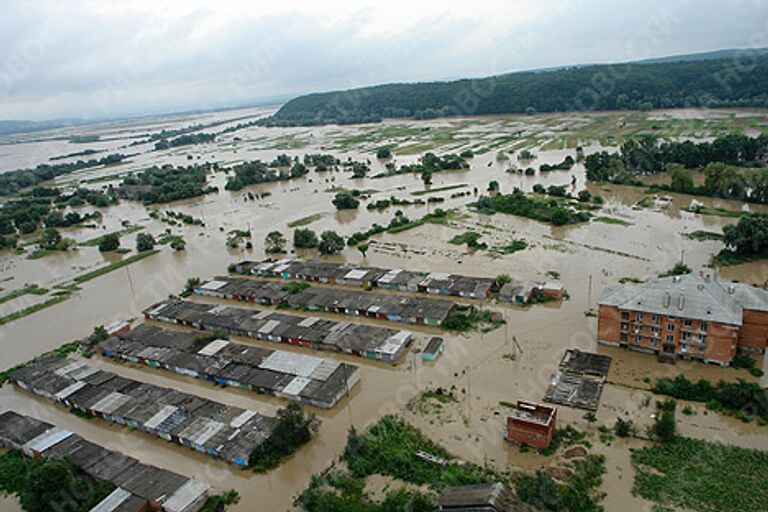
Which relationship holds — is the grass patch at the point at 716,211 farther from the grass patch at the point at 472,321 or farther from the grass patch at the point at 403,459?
the grass patch at the point at 403,459

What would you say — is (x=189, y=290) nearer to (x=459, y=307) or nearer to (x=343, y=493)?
(x=459, y=307)

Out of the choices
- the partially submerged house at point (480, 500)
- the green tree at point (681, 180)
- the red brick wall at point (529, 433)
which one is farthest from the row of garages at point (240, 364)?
the green tree at point (681, 180)


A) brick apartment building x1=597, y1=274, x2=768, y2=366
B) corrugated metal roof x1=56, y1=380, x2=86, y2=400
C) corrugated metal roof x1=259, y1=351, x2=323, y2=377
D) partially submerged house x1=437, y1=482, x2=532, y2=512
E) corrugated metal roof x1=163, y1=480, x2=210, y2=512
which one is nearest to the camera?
partially submerged house x1=437, y1=482, x2=532, y2=512

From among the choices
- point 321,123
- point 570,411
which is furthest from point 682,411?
point 321,123

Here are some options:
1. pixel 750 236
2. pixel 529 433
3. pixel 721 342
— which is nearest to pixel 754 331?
pixel 721 342

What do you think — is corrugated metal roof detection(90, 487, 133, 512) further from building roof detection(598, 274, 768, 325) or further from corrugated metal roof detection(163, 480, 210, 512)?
building roof detection(598, 274, 768, 325)

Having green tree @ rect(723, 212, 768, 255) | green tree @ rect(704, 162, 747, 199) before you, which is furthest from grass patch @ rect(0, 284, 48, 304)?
green tree @ rect(704, 162, 747, 199)

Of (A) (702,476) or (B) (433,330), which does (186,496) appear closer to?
(B) (433,330)
